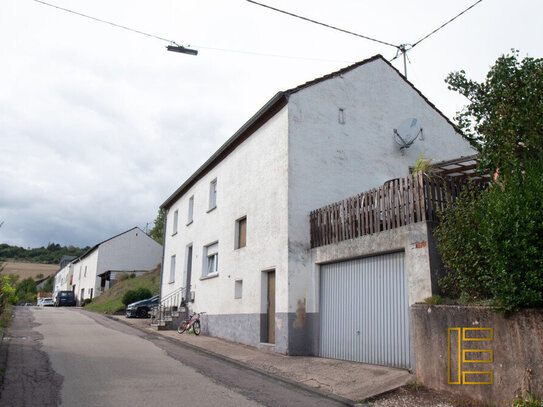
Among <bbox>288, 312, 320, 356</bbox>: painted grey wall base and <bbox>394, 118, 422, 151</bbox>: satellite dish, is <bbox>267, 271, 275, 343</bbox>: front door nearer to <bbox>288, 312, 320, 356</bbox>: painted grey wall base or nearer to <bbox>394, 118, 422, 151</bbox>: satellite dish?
<bbox>288, 312, 320, 356</bbox>: painted grey wall base

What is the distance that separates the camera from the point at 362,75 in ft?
47.6

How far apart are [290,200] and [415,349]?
5527 millimetres

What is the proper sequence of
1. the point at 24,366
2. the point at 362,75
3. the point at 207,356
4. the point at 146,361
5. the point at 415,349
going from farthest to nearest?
the point at 362,75 < the point at 207,356 < the point at 146,361 < the point at 24,366 < the point at 415,349

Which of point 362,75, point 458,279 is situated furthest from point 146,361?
point 362,75

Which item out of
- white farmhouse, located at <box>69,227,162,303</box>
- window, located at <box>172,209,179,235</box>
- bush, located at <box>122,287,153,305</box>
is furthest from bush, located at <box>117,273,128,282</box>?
window, located at <box>172,209,179,235</box>

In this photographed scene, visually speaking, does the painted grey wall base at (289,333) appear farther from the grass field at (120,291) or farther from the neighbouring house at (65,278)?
the neighbouring house at (65,278)

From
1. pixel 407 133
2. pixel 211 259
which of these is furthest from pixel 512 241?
pixel 211 259

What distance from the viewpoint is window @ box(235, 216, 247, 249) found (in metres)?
14.9

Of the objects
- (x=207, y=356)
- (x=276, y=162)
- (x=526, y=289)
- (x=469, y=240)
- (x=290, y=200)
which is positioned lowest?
(x=207, y=356)

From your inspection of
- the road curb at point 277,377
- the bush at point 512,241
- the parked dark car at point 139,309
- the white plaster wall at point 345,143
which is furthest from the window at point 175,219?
the bush at point 512,241

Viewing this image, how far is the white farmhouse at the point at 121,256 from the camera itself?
45969 mm

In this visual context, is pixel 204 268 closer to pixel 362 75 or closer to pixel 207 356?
pixel 207 356

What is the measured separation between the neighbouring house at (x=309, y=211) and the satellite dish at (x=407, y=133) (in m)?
0.07

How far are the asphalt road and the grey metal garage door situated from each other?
2.34 metres
